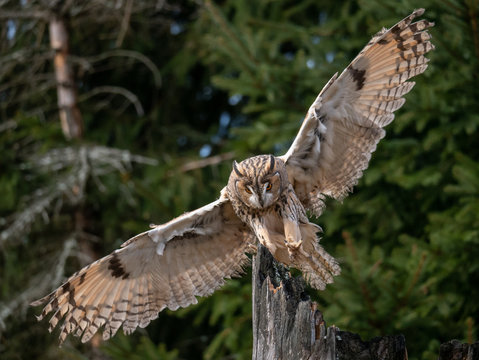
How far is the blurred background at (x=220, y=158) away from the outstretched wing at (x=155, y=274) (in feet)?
3.43

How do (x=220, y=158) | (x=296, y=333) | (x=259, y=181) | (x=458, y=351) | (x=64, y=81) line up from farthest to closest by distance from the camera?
(x=220, y=158) < (x=64, y=81) < (x=259, y=181) < (x=296, y=333) < (x=458, y=351)

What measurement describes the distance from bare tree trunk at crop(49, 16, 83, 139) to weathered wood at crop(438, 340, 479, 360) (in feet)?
16.4

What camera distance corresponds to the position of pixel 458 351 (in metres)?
3.34

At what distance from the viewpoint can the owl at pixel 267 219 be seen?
14.4 feet

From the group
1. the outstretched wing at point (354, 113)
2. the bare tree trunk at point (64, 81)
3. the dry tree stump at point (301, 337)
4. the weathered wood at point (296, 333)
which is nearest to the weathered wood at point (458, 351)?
the dry tree stump at point (301, 337)

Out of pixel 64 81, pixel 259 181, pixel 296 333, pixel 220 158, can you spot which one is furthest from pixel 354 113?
pixel 64 81

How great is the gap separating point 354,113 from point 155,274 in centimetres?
163

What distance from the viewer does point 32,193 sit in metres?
7.70

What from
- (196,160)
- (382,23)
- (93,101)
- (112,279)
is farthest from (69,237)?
(382,23)

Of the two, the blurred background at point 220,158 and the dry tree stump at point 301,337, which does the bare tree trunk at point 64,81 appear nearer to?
the blurred background at point 220,158

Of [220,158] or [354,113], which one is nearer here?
[354,113]

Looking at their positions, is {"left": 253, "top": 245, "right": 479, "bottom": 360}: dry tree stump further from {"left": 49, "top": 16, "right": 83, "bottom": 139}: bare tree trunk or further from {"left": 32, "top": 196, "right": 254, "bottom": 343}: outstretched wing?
{"left": 49, "top": 16, "right": 83, "bottom": 139}: bare tree trunk

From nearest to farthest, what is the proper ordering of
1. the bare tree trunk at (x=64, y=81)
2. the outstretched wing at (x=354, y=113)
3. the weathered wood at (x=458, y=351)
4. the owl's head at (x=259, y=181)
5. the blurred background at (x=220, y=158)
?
the weathered wood at (x=458, y=351) → the owl's head at (x=259, y=181) → the outstretched wing at (x=354, y=113) → the blurred background at (x=220, y=158) → the bare tree trunk at (x=64, y=81)

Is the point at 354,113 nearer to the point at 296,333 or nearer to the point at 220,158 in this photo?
the point at 296,333
